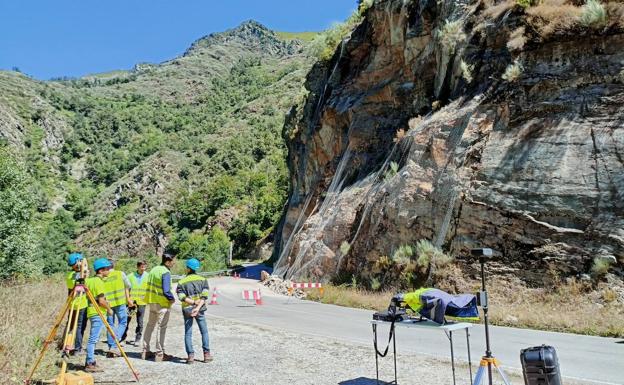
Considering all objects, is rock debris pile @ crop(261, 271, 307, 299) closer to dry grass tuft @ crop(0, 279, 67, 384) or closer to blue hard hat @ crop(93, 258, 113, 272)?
dry grass tuft @ crop(0, 279, 67, 384)

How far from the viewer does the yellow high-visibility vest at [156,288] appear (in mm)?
8133

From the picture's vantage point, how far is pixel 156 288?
324 inches

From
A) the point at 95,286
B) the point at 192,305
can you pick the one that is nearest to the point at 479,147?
the point at 192,305

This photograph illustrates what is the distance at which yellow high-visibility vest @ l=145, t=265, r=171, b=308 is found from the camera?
8.13 m

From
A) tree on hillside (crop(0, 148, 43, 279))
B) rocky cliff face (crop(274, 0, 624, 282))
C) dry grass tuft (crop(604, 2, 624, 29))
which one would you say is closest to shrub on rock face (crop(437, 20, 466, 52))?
rocky cliff face (crop(274, 0, 624, 282))

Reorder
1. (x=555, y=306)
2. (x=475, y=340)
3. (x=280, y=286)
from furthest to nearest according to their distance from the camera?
1. (x=280, y=286)
2. (x=555, y=306)
3. (x=475, y=340)

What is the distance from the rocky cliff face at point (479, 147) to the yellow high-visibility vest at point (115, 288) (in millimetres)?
11045

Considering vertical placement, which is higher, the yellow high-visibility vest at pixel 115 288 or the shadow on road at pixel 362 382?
the yellow high-visibility vest at pixel 115 288

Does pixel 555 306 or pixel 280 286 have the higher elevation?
pixel 555 306

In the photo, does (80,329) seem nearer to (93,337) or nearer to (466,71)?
(93,337)

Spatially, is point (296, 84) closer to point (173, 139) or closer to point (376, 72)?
point (173, 139)

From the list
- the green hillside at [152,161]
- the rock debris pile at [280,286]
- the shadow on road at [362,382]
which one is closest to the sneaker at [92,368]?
the shadow on road at [362,382]

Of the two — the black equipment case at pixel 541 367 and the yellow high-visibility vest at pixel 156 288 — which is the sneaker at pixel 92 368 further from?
the black equipment case at pixel 541 367

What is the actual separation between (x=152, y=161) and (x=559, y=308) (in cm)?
10302
